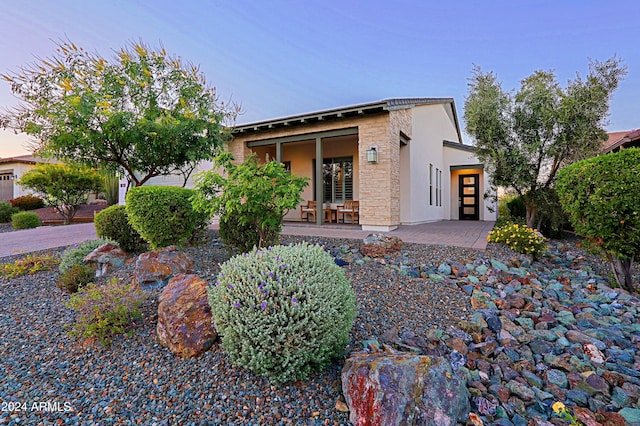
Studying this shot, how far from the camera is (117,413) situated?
2004mm

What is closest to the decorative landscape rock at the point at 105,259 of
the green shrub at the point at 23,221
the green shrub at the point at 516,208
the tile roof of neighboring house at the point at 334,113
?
the tile roof of neighboring house at the point at 334,113

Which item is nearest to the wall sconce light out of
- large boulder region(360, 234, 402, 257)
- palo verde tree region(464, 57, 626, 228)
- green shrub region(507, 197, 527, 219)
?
palo verde tree region(464, 57, 626, 228)

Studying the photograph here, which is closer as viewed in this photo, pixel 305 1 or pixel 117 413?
pixel 117 413

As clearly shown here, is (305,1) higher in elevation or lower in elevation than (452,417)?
higher

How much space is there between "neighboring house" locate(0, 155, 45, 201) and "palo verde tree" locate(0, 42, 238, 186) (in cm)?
1519

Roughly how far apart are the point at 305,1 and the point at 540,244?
8372 mm

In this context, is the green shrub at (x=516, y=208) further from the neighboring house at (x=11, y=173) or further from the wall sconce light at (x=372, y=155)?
the neighboring house at (x=11, y=173)

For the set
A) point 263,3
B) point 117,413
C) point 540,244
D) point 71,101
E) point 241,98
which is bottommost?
point 117,413

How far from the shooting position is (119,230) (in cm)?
569

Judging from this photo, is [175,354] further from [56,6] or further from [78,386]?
[56,6]

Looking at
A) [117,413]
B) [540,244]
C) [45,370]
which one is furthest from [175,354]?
[540,244]

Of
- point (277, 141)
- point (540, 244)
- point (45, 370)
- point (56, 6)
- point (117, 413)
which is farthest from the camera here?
point (277, 141)

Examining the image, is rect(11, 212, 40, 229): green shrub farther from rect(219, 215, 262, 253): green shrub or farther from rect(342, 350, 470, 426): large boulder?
rect(342, 350, 470, 426): large boulder

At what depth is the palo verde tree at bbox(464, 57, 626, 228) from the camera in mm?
6984
